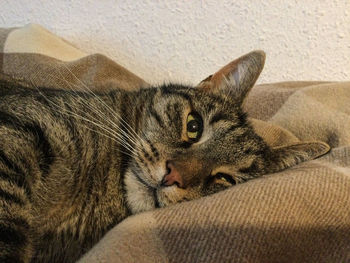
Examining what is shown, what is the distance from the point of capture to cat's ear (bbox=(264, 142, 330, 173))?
0.91m

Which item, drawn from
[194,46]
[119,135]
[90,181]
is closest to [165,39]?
[194,46]

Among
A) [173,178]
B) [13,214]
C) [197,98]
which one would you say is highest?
[197,98]

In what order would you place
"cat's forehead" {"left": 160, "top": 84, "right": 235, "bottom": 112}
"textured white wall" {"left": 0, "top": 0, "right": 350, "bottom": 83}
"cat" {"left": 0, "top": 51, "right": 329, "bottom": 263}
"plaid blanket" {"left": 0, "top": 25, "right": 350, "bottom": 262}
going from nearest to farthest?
"plaid blanket" {"left": 0, "top": 25, "right": 350, "bottom": 262} < "cat" {"left": 0, "top": 51, "right": 329, "bottom": 263} < "cat's forehead" {"left": 160, "top": 84, "right": 235, "bottom": 112} < "textured white wall" {"left": 0, "top": 0, "right": 350, "bottom": 83}

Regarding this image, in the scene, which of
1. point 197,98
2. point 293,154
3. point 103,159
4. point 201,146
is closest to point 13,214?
point 103,159

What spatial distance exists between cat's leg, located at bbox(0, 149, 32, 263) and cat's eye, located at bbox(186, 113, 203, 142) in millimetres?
476

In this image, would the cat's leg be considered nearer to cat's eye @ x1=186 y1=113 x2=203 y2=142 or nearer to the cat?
the cat

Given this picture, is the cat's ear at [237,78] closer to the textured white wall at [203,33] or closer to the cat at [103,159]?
the cat at [103,159]

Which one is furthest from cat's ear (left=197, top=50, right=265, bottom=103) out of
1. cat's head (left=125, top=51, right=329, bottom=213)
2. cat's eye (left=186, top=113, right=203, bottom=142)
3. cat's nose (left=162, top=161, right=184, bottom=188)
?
cat's nose (left=162, top=161, right=184, bottom=188)

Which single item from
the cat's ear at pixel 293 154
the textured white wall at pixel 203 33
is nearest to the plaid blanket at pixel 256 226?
the cat's ear at pixel 293 154

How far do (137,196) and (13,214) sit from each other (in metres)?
0.30

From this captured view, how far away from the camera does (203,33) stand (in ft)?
5.50

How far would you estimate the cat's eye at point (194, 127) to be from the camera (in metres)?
0.96

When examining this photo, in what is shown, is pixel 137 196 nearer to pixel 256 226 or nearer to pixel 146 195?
pixel 146 195

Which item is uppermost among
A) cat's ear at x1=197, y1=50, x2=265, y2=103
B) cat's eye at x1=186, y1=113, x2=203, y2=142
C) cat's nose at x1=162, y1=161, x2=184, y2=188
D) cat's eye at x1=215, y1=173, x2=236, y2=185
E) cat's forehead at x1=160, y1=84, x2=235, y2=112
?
cat's ear at x1=197, y1=50, x2=265, y2=103
